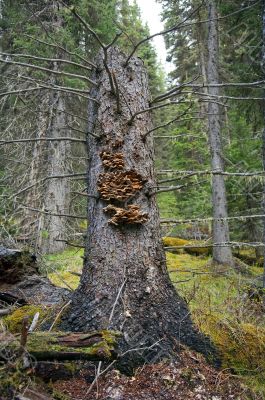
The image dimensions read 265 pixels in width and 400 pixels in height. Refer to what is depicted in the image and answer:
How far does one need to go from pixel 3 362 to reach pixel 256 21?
7.62m

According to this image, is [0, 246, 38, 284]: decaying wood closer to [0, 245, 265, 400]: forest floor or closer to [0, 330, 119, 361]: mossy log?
[0, 245, 265, 400]: forest floor

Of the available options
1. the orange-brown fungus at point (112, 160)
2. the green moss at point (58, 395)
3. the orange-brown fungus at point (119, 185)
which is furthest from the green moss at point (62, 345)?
the orange-brown fungus at point (112, 160)

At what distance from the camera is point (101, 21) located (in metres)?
9.84

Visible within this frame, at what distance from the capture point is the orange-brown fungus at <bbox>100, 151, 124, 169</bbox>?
268 cm

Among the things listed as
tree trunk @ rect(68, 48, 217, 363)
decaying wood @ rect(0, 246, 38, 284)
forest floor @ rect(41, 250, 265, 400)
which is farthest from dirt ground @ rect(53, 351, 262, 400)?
decaying wood @ rect(0, 246, 38, 284)

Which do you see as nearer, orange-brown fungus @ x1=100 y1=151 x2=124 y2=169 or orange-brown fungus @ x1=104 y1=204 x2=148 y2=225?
orange-brown fungus @ x1=104 y1=204 x2=148 y2=225

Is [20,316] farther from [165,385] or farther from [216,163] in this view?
[216,163]

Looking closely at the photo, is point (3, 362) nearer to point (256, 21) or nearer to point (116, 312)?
point (116, 312)

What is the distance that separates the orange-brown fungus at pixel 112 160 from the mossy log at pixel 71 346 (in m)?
1.22

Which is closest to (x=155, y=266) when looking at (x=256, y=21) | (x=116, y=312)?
(x=116, y=312)

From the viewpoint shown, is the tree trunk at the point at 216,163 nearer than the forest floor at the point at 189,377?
No

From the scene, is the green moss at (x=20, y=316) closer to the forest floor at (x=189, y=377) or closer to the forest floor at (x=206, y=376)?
the forest floor at (x=189, y=377)

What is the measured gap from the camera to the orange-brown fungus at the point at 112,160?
8.79 ft

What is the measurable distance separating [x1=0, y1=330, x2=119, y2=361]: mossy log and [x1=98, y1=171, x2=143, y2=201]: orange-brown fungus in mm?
999
